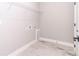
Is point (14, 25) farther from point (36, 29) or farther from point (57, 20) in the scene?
point (57, 20)

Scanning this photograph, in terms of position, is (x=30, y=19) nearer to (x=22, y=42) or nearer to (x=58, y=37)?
(x=22, y=42)

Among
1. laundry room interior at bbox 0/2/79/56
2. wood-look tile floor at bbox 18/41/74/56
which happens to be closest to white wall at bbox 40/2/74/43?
laundry room interior at bbox 0/2/79/56

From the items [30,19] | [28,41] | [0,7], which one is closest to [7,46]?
[0,7]

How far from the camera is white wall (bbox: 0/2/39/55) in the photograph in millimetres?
2242

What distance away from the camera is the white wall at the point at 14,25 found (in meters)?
2.24

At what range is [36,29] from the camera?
4.01 meters

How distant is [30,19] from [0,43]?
1599 mm

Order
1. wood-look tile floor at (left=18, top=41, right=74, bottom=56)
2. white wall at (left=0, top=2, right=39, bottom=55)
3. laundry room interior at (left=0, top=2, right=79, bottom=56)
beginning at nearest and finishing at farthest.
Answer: white wall at (left=0, top=2, right=39, bottom=55), laundry room interior at (left=0, top=2, right=79, bottom=56), wood-look tile floor at (left=18, top=41, right=74, bottom=56)

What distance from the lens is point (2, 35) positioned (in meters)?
2.21

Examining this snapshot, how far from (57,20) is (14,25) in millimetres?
1844

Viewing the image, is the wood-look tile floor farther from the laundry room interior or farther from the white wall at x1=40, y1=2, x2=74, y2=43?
the white wall at x1=40, y1=2, x2=74, y2=43

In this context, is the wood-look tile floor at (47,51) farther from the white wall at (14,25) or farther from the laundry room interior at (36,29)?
the white wall at (14,25)

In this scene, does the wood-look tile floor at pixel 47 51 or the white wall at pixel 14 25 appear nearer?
the white wall at pixel 14 25

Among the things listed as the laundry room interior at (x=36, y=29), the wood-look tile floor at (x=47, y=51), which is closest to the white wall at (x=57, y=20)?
the laundry room interior at (x=36, y=29)
